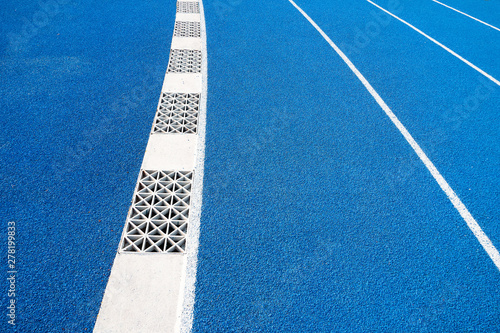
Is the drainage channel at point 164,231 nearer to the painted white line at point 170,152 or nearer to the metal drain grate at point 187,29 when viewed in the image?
the painted white line at point 170,152

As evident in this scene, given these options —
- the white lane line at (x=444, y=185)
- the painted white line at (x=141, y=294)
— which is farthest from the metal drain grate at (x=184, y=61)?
the painted white line at (x=141, y=294)

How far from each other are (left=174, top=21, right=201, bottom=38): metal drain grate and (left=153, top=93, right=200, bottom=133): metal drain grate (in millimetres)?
2531

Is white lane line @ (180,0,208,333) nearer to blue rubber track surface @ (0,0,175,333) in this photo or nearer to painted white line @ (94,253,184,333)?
painted white line @ (94,253,184,333)

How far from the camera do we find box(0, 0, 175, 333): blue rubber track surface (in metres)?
2.39

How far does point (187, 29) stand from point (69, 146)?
4.26 meters

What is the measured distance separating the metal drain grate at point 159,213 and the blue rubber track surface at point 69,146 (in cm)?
12

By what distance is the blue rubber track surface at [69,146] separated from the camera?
2387mm

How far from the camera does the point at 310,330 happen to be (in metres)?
2.27

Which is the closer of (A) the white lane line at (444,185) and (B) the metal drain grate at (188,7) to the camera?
(A) the white lane line at (444,185)

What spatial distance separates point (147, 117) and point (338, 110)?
9.02 feet

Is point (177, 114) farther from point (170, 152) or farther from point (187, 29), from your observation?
point (187, 29)

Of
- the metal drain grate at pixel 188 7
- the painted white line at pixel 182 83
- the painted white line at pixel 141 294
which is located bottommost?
the painted white line at pixel 141 294

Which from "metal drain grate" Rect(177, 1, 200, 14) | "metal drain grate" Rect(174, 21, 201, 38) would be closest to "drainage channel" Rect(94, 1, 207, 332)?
"metal drain grate" Rect(174, 21, 201, 38)

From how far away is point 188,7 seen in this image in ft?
26.0
